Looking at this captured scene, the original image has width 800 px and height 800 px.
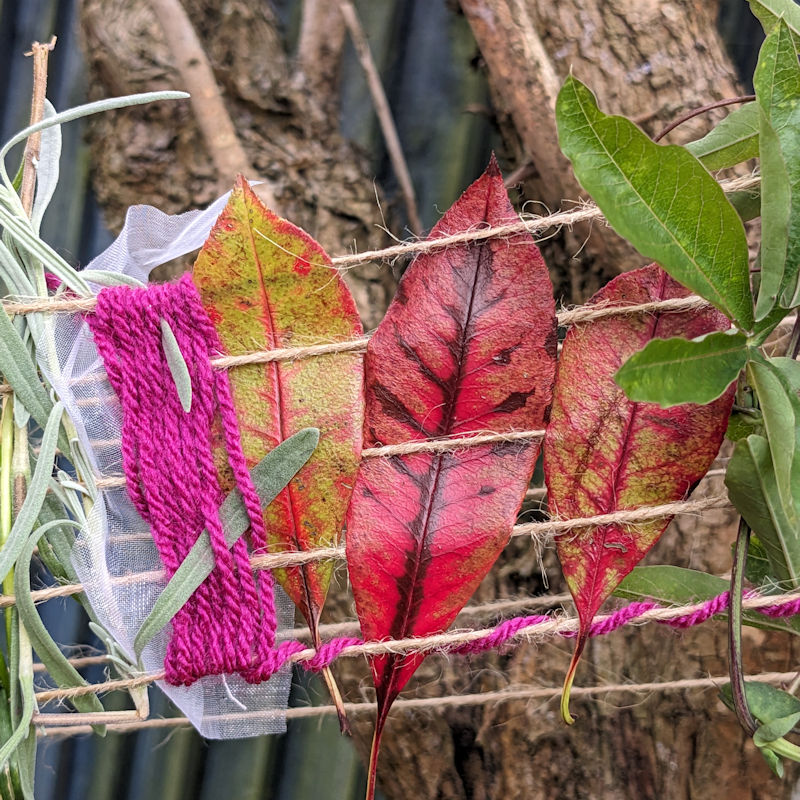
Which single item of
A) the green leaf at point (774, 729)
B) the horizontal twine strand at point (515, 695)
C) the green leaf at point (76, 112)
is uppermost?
the green leaf at point (76, 112)

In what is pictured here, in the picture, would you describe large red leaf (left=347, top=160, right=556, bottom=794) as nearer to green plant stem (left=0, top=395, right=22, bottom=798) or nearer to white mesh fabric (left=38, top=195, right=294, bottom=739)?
white mesh fabric (left=38, top=195, right=294, bottom=739)

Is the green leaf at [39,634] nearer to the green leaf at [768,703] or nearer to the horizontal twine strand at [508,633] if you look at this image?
the horizontal twine strand at [508,633]

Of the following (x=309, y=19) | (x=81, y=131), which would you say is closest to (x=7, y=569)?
(x=309, y=19)

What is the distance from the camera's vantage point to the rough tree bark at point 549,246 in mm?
630

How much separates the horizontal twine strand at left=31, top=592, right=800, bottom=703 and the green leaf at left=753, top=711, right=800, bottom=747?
0.17 ft

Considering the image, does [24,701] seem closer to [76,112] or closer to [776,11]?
[76,112]

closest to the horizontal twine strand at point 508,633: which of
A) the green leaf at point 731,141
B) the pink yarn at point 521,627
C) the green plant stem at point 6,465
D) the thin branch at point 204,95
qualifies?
the pink yarn at point 521,627

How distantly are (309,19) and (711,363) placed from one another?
2.34 ft

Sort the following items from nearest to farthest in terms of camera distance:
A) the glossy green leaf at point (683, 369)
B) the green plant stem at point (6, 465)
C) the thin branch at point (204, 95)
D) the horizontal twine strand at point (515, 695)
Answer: the glossy green leaf at point (683, 369) < the green plant stem at point (6, 465) < the horizontal twine strand at point (515, 695) < the thin branch at point (204, 95)

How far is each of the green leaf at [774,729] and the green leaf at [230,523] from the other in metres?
0.26

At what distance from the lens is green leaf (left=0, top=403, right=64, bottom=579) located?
1.24 feet

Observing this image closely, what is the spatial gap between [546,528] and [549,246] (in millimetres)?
436

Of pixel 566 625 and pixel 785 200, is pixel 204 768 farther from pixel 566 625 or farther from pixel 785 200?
pixel 785 200

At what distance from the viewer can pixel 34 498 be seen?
384mm
